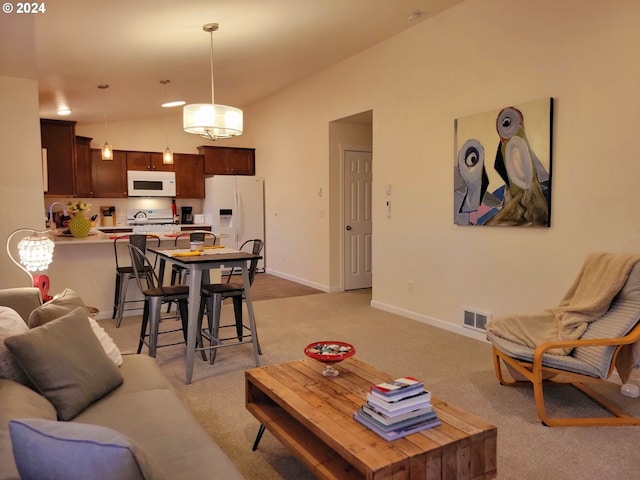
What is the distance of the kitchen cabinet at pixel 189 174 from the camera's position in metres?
8.23

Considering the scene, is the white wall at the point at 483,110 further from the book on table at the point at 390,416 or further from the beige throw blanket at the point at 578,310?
the book on table at the point at 390,416

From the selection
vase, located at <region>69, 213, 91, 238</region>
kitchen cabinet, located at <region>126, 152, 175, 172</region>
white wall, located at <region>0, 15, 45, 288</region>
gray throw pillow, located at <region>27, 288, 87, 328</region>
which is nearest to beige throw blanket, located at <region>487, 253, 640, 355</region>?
gray throw pillow, located at <region>27, 288, 87, 328</region>

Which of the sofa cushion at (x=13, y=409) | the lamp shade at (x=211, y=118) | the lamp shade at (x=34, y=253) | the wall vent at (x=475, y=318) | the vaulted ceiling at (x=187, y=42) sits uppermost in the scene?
the vaulted ceiling at (x=187, y=42)

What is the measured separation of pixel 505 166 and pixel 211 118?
254 cm

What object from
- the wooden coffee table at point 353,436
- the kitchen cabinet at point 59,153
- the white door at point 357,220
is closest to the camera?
the wooden coffee table at point 353,436

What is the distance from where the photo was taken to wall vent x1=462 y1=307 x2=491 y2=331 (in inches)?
166

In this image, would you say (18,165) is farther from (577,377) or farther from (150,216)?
(577,377)

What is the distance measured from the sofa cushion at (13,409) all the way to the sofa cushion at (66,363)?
0.06m

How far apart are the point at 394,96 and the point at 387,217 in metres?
1.37

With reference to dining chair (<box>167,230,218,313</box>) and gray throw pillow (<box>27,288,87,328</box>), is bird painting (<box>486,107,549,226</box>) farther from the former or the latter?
gray throw pillow (<box>27,288,87,328</box>)

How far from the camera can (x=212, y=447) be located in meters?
1.64

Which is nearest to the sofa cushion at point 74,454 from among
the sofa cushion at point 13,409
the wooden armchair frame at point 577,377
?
the sofa cushion at point 13,409

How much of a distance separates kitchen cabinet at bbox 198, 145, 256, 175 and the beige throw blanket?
20.7ft

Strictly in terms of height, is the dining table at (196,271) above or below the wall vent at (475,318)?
above
